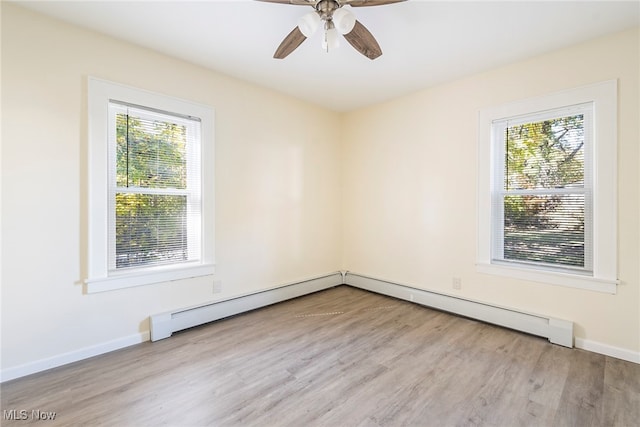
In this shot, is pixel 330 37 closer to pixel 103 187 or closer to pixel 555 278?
pixel 103 187

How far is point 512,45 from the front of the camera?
8.26 ft

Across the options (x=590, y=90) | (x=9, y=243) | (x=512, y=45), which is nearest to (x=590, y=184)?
(x=590, y=90)

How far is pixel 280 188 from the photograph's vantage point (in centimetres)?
370

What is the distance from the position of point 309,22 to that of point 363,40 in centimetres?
47

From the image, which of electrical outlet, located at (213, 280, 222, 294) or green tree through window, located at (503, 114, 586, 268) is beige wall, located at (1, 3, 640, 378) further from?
green tree through window, located at (503, 114, 586, 268)

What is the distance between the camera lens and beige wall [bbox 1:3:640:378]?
2.09 metres

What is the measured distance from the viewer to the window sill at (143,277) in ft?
7.72

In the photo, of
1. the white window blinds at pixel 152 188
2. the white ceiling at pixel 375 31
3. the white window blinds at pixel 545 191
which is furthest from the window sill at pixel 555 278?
the white window blinds at pixel 152 188

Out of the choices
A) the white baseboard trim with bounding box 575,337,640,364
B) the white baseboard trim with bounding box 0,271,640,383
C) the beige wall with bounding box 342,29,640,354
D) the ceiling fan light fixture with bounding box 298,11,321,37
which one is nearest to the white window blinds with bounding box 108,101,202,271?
the white baseboard trim with bounding box 0,271,640,383

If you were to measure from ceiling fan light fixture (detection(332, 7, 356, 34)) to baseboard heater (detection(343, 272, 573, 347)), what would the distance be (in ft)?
9.54

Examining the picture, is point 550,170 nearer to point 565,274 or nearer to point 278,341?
point 565,274

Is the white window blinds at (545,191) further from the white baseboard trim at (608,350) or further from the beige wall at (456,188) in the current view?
the white baseboard trim at (608,350)

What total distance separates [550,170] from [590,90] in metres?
0.71

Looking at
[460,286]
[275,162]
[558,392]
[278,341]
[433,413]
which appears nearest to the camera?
[433,413]
